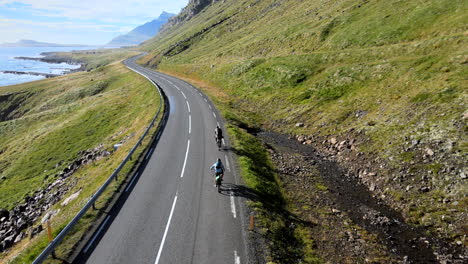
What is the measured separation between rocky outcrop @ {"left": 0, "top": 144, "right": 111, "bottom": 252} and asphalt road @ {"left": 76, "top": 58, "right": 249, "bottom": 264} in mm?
6838

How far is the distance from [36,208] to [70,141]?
18.6 meters

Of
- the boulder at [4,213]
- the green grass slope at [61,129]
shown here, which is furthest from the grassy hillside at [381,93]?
the boulder at [4,213]

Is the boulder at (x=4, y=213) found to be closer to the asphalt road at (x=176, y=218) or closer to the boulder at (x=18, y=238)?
the boulder at (x=18, y=238)

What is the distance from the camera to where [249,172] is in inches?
768

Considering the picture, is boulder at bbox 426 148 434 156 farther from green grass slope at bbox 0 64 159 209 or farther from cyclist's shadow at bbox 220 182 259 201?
green grass slope at bbox 0 64 159 209

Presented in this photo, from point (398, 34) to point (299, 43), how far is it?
19.5 metres

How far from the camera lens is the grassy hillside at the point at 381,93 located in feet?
54.5

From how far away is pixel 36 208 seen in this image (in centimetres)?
2391

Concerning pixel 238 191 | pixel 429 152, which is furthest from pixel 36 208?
pixel 429 152

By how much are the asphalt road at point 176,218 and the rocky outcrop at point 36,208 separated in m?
6.84

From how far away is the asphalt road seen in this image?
12008mm

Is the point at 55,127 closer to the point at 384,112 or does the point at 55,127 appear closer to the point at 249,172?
the point at 249,172

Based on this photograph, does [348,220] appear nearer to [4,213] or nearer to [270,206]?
[270,206]

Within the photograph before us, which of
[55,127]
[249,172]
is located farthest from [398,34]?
[55,127]
